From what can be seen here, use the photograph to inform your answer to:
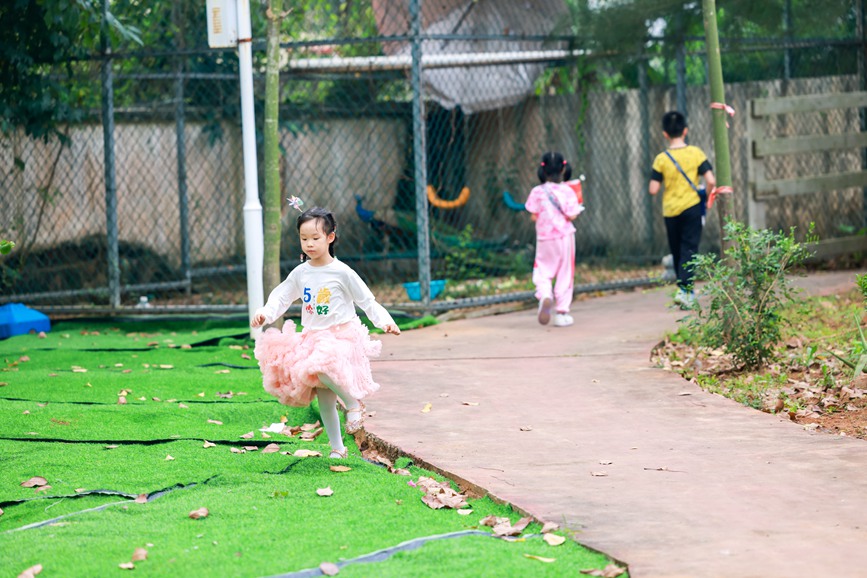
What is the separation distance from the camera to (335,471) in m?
5.00

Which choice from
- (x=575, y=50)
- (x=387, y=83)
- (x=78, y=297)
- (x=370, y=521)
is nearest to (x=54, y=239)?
(x=78, y=297)

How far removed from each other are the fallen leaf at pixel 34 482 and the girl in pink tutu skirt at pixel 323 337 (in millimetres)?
1045

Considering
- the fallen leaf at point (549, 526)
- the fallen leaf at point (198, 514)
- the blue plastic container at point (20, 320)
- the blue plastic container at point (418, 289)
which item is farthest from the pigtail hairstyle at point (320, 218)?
the blue plastic container at point (20, 320)

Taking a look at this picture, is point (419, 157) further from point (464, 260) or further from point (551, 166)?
point (464, 260)

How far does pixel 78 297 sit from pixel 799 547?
8294 millimetres

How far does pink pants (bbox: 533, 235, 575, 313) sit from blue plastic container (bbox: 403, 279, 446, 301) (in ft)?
3.46

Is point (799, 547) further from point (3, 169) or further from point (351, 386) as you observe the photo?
point (3, 169)

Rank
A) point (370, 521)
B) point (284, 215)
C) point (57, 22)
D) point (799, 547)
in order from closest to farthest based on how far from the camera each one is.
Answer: point (799, 547) < point (370, 521) < point (57, 22) < point (284, 215)

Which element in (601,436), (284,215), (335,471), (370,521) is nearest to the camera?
(370,521)

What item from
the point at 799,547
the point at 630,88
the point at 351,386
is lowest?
the point at 799,547

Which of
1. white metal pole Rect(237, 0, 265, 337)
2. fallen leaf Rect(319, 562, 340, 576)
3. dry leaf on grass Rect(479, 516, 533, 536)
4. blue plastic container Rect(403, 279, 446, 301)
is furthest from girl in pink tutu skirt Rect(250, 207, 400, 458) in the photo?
blue plastic container Rect(403, 279, 446, 301)

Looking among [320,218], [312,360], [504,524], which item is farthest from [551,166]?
[504,524]

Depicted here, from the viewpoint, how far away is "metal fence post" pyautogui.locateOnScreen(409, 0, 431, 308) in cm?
913

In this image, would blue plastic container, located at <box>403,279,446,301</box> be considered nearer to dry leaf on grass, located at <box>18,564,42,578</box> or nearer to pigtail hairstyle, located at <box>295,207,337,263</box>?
pigtail hairstyle, located at <box>295,207,337,263</box>
